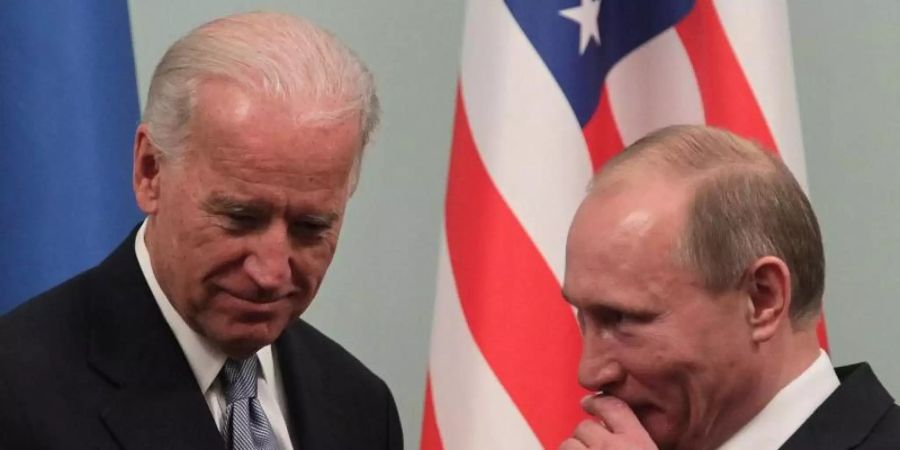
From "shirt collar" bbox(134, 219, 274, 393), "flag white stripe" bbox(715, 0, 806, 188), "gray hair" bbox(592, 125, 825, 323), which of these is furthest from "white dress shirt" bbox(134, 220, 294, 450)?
"flag white stripe" bbox(715, 0, 806, 188)

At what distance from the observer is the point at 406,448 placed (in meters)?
3.13

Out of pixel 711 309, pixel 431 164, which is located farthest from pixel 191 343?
pixel 431 164

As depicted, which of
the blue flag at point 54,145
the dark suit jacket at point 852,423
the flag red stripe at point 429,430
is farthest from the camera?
the flag red stripe at point 429,430

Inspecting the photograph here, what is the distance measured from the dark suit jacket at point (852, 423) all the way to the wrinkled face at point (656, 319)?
77 millimetres

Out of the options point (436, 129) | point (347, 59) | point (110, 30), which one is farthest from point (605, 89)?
point (347, 59)

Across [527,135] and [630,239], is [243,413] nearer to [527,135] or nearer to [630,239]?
[630,239]

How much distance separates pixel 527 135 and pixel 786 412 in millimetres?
1086

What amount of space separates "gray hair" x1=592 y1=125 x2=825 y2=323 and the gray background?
139 cm

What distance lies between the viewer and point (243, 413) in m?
1.84

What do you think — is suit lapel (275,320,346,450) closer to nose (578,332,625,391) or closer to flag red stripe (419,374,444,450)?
nose (578,332,625,391)

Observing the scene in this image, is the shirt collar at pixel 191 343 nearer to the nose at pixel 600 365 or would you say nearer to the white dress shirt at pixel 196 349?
the white dress shirt at pixel 196 349

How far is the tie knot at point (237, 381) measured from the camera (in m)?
1.85

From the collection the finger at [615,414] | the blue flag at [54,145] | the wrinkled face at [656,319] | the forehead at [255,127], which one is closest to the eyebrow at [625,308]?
the wrinkled face at [656,319]

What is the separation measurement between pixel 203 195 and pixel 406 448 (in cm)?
151
